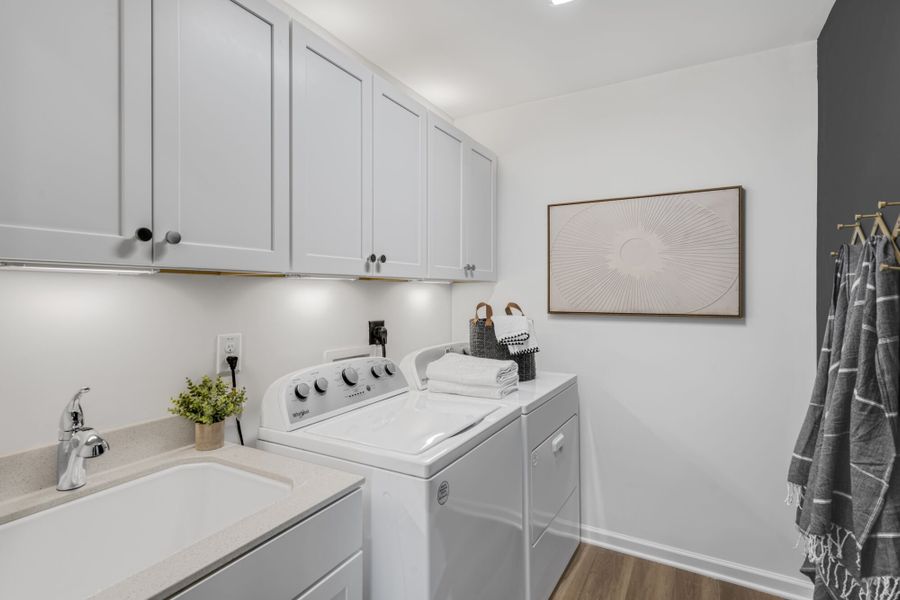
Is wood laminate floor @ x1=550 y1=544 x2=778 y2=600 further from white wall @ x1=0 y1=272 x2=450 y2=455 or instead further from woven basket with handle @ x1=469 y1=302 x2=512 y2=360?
→ white wall @ x1=0 y1=272 x2=450 y2=455

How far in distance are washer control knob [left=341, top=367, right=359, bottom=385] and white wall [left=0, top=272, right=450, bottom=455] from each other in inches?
6.6

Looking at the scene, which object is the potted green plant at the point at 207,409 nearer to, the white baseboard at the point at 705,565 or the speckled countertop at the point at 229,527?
A: the speckled countertop at the point at 229,527

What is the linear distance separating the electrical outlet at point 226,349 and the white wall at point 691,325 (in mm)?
1568

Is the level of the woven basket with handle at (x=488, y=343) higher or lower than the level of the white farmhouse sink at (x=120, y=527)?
higher

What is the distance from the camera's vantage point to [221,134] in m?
1.17

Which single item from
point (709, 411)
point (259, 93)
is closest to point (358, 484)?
point (259, 93)

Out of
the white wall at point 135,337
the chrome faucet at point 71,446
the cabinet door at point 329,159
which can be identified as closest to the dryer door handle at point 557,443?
the white wall at point 135,337

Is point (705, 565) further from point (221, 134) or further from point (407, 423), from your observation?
point (221, 134)

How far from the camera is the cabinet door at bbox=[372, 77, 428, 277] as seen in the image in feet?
5.65

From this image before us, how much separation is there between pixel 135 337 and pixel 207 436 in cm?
35

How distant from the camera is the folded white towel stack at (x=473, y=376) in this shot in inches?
76.3

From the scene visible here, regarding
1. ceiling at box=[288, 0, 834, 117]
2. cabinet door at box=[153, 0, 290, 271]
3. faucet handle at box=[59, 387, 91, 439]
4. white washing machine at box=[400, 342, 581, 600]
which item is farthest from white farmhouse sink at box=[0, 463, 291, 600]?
ceiling at box=[288, 0, 834, 117]

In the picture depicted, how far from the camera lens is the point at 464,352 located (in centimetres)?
248

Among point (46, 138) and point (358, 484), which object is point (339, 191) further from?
point (358, 484)
